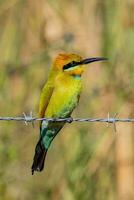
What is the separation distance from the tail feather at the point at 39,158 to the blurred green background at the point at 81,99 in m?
1.07

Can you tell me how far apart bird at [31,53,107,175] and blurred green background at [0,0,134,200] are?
0.99 m

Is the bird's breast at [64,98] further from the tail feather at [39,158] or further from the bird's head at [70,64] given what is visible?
the tail feather at [39,158]

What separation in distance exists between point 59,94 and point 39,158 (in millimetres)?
375

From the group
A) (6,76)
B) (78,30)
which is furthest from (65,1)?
(6,76)

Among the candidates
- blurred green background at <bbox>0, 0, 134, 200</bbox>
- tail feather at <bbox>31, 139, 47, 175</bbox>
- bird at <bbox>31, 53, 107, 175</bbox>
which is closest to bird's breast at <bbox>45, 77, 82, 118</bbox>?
bird at <bbox>31, 53, 107, 175</bbox>

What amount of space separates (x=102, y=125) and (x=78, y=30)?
0.80 metres

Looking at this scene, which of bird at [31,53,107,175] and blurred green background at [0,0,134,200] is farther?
blurred green background at [0,0,134,200]

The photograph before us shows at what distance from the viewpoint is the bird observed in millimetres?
5137

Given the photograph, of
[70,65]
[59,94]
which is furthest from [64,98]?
[70,65]

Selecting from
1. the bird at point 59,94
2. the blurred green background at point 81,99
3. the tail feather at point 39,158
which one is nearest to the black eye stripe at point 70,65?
the bird at point 59,94

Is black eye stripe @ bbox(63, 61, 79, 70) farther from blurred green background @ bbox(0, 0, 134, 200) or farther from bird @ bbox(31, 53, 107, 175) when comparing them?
blurred green background @ bbox(0, 0, 134, 200)

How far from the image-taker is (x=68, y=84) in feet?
16.9

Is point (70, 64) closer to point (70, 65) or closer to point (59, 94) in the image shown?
point (70, 65)

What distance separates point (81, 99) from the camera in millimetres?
6598
